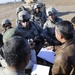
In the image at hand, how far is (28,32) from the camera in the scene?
6371 millimetres

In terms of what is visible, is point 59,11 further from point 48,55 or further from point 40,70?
point 40,70

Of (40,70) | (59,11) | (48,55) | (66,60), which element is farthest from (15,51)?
(59,11)

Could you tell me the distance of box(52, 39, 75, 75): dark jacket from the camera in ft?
11.6

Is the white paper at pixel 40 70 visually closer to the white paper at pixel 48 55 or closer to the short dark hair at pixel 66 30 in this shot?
the white paper at pixel 48 55

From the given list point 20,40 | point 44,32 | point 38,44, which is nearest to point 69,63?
point 20,40

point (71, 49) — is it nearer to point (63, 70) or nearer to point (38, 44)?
point (63, 70)

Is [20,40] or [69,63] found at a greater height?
[20,40]

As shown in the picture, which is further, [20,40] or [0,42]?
[0,42]

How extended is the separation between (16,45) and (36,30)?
13.9 feet

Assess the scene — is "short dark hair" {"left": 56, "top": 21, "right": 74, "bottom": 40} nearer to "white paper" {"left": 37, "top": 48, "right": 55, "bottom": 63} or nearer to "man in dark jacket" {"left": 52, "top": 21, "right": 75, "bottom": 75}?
"man in dark jacket" {"left": 52, "top": 21, "right": 75, "bottom": 75}

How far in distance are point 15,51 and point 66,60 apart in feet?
4.41

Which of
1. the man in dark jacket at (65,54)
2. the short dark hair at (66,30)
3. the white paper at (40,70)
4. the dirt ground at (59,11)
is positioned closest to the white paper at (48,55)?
the white paper at (40,70)

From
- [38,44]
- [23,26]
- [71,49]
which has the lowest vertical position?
[38,44]

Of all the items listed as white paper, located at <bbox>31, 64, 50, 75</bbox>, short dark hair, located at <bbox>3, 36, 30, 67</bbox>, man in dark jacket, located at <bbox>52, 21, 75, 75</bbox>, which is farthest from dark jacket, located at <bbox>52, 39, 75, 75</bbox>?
short dark hair, located at <bbox>3, 36, 30, 67</bbox>
